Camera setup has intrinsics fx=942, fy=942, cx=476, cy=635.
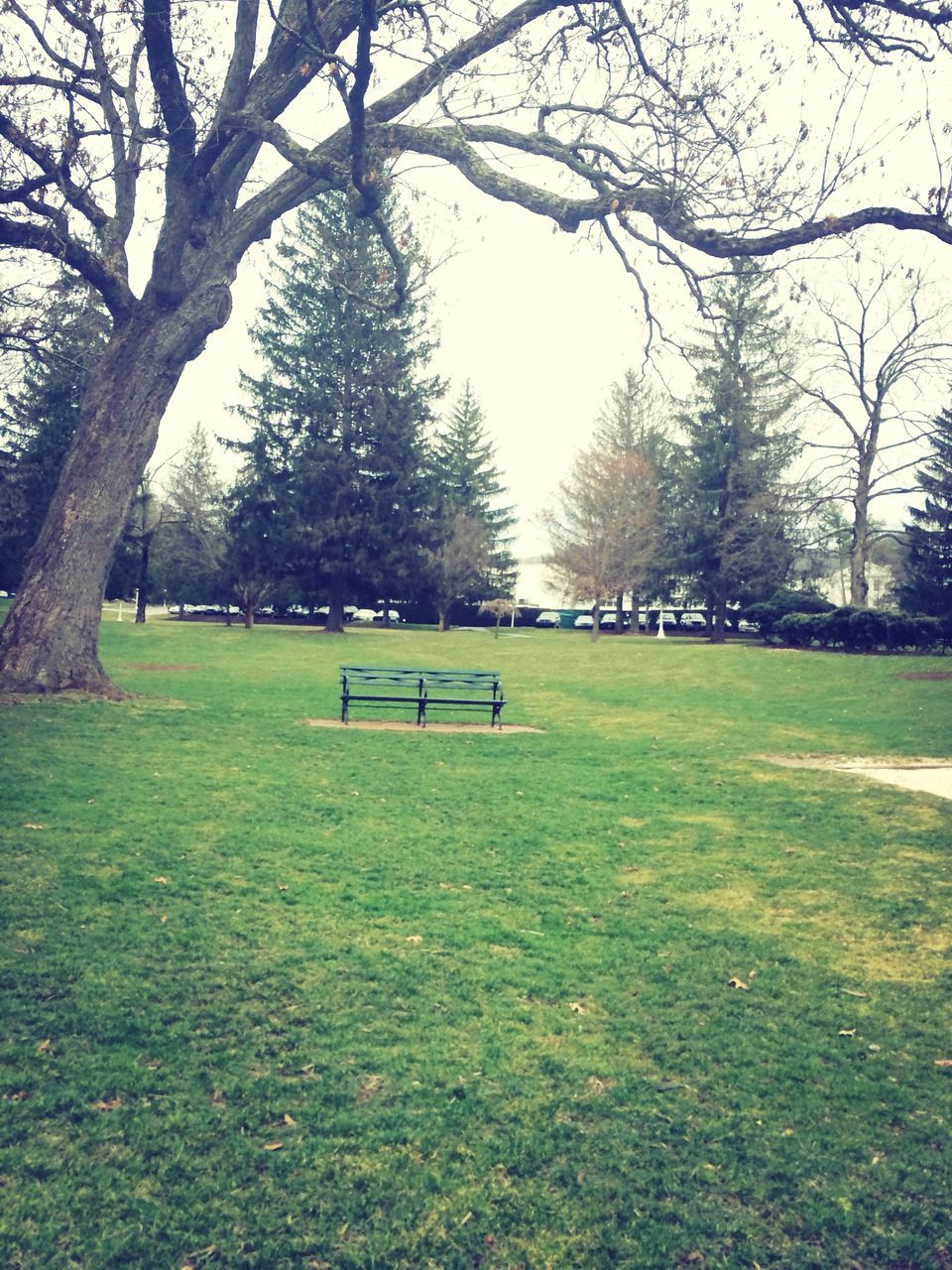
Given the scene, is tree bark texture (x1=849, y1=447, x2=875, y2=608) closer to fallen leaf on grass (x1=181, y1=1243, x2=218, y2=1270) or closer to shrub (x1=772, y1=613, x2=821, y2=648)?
shrub (x1=772, y1=613, x2=821, y2=648)

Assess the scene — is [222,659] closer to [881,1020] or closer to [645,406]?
[881,1020]

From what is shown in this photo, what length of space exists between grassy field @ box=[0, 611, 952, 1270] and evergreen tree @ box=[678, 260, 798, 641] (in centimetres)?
3565

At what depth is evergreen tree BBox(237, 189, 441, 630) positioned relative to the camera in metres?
41.1

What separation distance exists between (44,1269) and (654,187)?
12357mm

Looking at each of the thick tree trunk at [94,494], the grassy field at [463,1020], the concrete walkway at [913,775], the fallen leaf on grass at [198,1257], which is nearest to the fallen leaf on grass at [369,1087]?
the grassy field at [463,1020]

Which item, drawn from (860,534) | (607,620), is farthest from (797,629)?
(607,620)

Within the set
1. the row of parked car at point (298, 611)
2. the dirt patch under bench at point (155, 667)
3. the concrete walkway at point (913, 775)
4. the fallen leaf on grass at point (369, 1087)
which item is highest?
the row of parked car at point (298, 611)

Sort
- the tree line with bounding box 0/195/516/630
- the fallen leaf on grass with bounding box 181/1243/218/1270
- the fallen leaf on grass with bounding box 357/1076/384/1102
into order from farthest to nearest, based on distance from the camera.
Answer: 1. the tree line with bounding box 0/195/516/630
2. the fallen leaf on grass with bounding box 357/1076/384/1102
3. the fallen leaf on grass with bounding box 181/1243/218/1270

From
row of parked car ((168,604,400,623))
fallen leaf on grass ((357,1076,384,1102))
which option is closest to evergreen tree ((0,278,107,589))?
row of parked car ((168,604,400,623))

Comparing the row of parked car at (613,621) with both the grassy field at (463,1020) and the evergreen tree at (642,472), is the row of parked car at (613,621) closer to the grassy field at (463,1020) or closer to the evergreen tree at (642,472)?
the evergreen tree at (642,472)

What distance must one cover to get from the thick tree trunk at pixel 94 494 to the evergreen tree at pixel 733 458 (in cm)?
3206

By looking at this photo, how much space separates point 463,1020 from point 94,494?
10.7m

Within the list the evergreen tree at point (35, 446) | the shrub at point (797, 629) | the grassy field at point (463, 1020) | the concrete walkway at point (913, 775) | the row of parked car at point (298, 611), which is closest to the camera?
the grassy field at point (463, 1020)

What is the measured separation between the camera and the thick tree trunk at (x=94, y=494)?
12906mm
